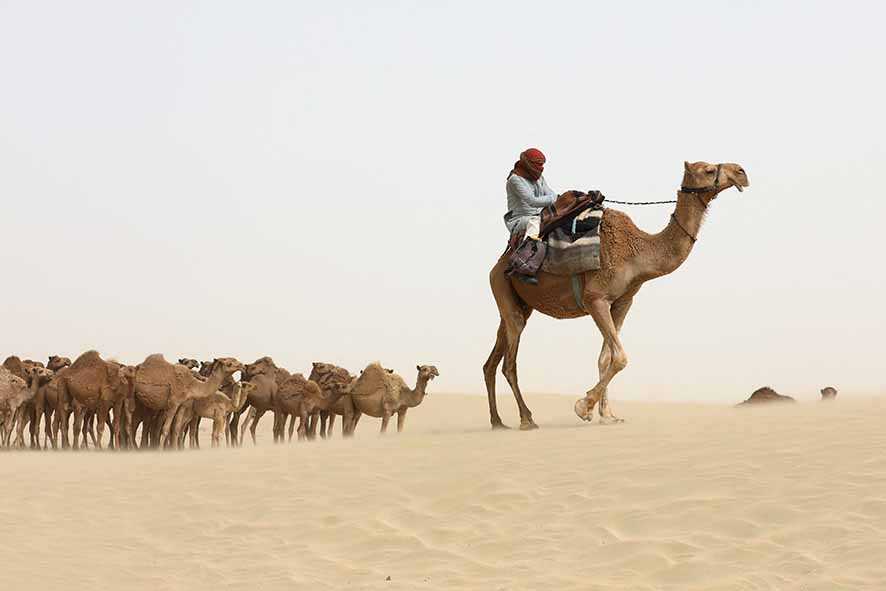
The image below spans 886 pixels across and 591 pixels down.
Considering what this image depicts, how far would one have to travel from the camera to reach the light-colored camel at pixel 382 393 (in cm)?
2103

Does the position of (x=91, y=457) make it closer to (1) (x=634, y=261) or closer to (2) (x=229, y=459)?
(2) (x=229, y=459)

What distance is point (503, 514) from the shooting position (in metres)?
10.2

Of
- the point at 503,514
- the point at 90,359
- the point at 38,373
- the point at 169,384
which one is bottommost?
the point at 503,514

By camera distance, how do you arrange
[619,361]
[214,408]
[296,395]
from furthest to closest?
[296,395] → [214,408] → [619,361]

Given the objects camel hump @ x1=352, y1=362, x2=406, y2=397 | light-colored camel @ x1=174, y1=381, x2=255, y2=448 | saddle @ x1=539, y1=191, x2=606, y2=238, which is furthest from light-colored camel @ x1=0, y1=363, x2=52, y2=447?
saddle @ x1=539, y1=191, x2=606, y2=238

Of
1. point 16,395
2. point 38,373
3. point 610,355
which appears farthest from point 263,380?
point 610,355

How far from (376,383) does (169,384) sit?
3.73 m

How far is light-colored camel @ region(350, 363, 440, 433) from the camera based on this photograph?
69.0 feet

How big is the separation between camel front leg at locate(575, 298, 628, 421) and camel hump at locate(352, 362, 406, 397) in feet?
24.5

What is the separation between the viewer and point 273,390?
21922mm

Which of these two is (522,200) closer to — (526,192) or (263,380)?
(526,192)

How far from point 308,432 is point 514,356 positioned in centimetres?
833

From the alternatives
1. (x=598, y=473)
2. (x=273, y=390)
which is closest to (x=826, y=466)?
(x=598, y=473)

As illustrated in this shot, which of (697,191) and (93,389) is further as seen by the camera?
(93,389)
